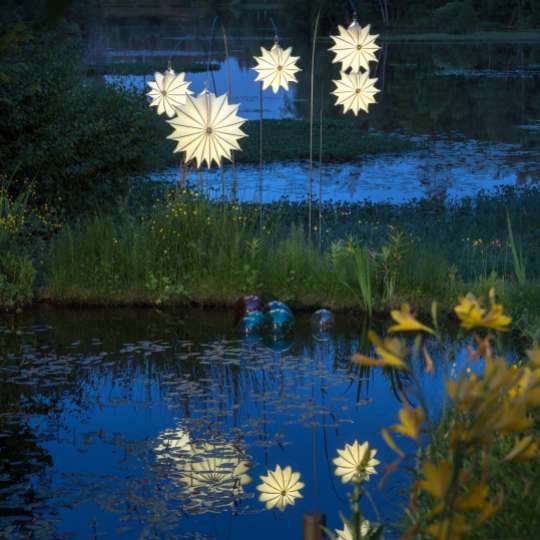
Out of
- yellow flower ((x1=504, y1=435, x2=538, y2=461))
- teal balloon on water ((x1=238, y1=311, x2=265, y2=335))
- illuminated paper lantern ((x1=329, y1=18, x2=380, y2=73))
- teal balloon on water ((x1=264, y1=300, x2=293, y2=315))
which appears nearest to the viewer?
yellow flower ((x1=504, y1=435, x2=538, y2=461))

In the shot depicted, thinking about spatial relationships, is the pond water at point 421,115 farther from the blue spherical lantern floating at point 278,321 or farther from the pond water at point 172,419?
the pond water at point 172,419

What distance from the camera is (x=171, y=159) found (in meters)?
18.2

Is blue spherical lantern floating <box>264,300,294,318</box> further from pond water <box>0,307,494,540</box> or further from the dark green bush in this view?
the dark green bush

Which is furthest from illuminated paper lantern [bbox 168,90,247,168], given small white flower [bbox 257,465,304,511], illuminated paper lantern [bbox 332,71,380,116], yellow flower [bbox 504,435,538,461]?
yellow flower [bbox 504,435,538,461]

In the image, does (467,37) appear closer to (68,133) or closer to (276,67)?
(68,133)

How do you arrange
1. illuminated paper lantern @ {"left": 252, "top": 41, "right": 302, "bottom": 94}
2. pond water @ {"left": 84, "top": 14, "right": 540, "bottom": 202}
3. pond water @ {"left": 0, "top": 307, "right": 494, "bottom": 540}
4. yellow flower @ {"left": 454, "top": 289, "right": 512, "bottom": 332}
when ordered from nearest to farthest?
yellow flower @ {"left": 454, "top": 289, "right": 512, "bottom": 332} → pond water @ {"left": 0, "top": 307, "right": 494, "bottom": 540} → illuminated paper lantern @ {"left": 252, "top": 41, "right": 302, "bottom": 94} → pond water @ {"left": 84, "top": 14, "right": 540, "bottom": 202}

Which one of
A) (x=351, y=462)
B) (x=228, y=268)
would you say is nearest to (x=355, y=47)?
(x=228, y=268)

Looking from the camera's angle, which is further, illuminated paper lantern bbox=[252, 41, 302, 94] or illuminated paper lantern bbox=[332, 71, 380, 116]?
illuminated paper lantern bbox=[252, 41, 302, 94]

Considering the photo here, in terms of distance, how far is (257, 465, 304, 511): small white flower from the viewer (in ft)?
14.5

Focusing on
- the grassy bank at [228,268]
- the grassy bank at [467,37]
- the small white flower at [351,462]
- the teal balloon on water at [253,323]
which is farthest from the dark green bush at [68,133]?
the grassy bank at [467,37]

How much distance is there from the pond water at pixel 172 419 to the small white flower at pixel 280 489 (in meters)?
0.05

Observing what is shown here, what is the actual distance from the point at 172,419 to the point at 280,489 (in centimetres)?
114

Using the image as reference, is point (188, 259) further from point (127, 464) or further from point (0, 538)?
point (0, 538)

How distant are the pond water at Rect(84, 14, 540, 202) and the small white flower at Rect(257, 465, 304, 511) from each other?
10.6ft
